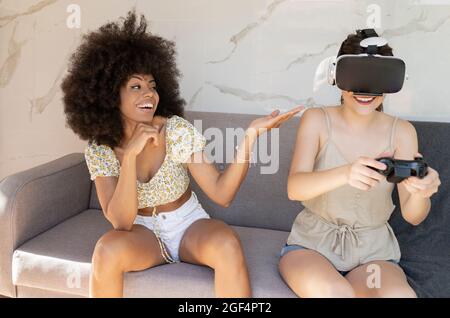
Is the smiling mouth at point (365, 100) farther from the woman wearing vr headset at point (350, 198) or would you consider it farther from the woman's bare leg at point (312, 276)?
the woman's bare leg at point (312, 276)

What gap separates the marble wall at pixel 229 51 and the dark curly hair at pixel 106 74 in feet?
1.61

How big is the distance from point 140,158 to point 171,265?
1.13 feet

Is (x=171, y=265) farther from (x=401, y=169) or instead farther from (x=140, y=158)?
(x=401, y=169)

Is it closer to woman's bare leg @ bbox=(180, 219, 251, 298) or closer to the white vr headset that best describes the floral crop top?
woman's bare leg @ bbox=(180, 219, 251, 298)

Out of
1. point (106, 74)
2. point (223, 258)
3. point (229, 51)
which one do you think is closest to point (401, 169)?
point (223, 258)

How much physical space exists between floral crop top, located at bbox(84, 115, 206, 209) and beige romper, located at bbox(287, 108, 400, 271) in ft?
1.23

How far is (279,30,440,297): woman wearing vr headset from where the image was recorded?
131cm

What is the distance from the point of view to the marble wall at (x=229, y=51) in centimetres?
192

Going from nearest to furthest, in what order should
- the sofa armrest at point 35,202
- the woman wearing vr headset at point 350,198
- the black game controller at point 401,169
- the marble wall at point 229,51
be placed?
the black game controller at point 401,169 < the woman wearing vr headset at point 350,198 < the sofa armrest at point 35,202 < the marble wall at point 229,51

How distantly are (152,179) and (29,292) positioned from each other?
57 cm

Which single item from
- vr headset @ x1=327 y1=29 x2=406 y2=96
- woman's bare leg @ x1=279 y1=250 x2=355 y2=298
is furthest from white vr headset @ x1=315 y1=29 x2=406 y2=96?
woman's bare leg @ x1=279 y1=250 x2=355 y2=298

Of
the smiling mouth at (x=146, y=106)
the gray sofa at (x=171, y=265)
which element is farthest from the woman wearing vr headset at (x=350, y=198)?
the smiling mouth at (x=146, y=106)

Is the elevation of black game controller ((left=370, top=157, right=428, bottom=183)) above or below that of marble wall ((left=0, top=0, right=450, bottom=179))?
below

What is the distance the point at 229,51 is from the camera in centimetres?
211
